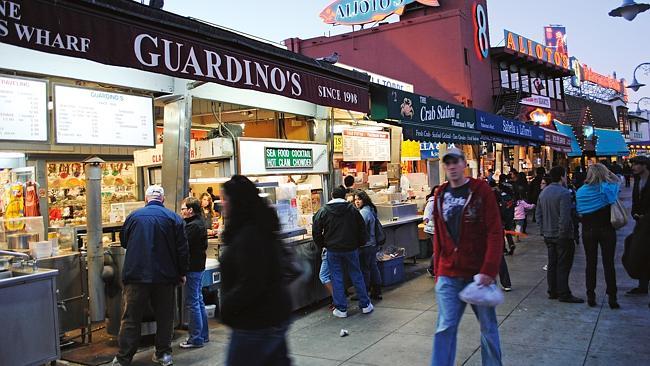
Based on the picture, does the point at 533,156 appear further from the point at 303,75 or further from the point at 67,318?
the point at 67,318

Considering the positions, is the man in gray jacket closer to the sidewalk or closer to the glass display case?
the sidewalk

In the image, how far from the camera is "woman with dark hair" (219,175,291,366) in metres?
2.89

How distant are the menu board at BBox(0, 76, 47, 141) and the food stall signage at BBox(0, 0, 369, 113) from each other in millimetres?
1235

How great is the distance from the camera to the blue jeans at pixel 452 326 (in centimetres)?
401

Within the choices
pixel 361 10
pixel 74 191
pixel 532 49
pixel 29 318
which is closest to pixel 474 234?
pixel 29 318

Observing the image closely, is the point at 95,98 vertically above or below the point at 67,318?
above

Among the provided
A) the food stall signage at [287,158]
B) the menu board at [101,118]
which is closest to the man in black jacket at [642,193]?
the food stall signage at [287,158]

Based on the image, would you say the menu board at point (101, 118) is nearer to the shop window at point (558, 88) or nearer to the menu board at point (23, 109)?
the menu board at point (23, 109)

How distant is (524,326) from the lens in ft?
19.8

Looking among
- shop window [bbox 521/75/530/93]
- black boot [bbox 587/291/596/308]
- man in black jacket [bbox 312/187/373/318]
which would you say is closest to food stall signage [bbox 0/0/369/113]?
man in black jacket [bbox 312/187/373/318]

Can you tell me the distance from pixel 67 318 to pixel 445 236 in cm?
455

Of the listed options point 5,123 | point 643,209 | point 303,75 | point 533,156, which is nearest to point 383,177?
point 303,75

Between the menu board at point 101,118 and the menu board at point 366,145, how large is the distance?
499 cm

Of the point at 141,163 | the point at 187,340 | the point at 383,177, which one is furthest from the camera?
the point at 383,177
